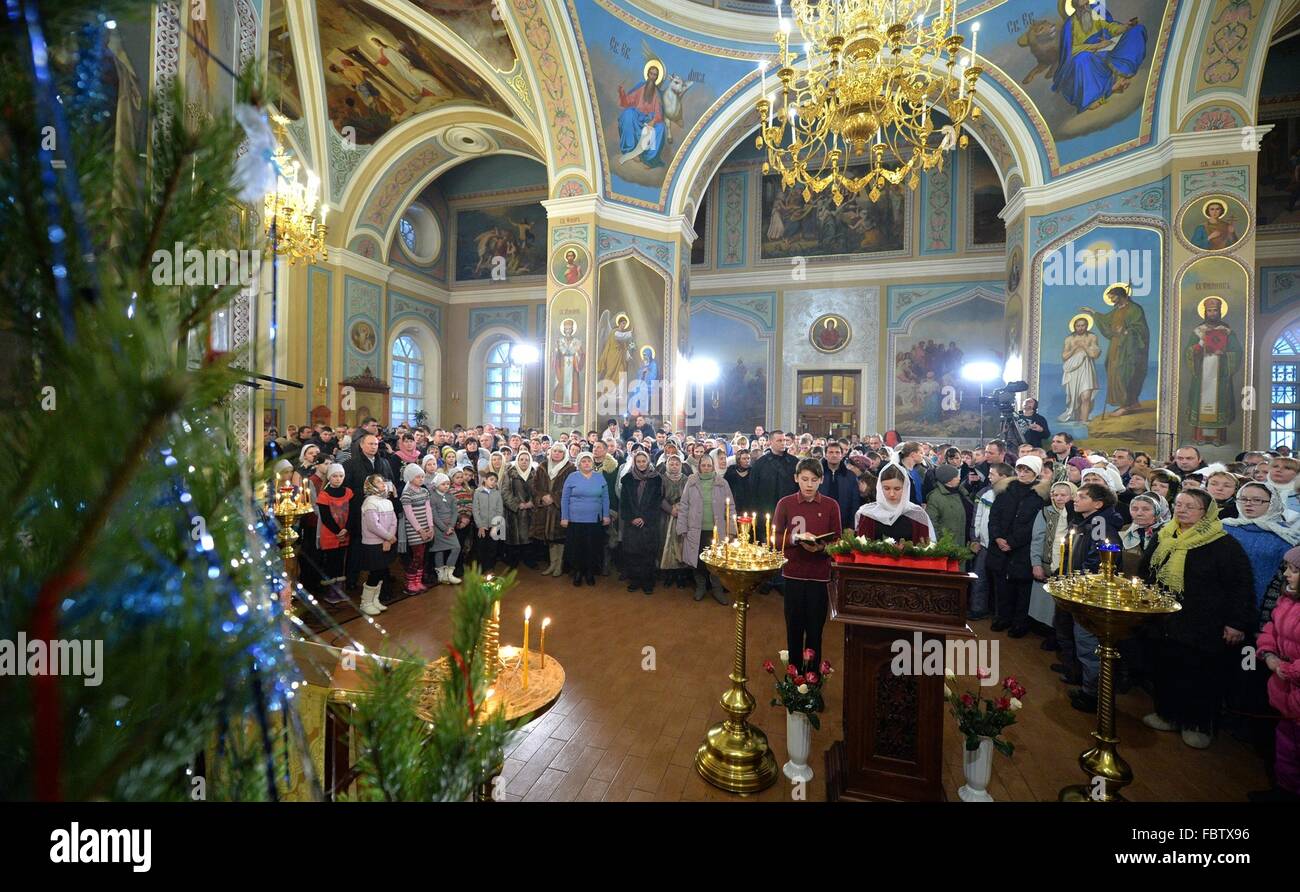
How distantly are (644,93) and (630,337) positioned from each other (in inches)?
209

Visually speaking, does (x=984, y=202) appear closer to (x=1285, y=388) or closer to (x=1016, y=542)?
(x=1285, y=388)

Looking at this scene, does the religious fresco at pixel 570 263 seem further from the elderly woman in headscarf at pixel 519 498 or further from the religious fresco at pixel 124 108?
the religious fresco at pixel 124 108

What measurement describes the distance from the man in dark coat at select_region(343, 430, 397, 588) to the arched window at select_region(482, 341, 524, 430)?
13517mm

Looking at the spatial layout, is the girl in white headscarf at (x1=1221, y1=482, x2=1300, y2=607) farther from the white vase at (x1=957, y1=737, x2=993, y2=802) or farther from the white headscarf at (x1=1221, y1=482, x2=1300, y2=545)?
the white vase at (x1=957, y1=737, x2=993, y2=802)

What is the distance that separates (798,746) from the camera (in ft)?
10.4

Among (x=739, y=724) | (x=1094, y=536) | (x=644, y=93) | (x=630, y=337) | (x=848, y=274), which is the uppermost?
(x=644, y=93)

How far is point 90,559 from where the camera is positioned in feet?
1.55

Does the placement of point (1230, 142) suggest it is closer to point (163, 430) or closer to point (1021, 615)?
point (1021, 615)

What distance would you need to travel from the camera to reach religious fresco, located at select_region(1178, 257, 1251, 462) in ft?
29.4

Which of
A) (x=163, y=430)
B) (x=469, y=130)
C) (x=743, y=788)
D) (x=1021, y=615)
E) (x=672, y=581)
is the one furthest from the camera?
(x=469, y=130)

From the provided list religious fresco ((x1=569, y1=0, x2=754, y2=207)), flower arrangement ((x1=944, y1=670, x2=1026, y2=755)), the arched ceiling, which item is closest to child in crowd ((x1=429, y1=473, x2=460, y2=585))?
flower arrangement ((x1=944, y1=670, x2=1026, y2=755))

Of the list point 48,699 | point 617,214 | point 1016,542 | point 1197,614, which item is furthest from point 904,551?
point 617,214

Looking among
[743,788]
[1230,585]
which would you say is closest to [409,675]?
[743,788]

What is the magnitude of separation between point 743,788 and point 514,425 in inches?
714
